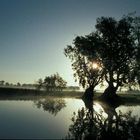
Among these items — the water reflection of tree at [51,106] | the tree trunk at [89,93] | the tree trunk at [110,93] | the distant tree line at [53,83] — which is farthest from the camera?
the distant tree line at [53,83]

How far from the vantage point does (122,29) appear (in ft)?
279

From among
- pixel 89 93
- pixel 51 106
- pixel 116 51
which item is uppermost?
pixel 116 51

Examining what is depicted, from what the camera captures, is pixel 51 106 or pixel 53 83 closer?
pixel 51 106

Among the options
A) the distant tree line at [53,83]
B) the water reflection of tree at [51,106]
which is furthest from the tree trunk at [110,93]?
the distant tree line at [53,83]

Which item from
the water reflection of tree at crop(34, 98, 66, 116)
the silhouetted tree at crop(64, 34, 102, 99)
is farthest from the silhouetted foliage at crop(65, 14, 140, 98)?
the water reflection of tree at crop(34, 98, 66, 116)

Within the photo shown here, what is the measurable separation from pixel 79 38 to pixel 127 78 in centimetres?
1781

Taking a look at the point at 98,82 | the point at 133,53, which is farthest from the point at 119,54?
the point at 98,82

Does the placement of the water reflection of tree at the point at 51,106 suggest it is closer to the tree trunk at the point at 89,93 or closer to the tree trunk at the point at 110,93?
the tree trunk at the point at 110,93

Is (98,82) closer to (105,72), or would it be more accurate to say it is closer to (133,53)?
(105,72)

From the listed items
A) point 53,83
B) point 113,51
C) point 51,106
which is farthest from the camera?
point 53,83

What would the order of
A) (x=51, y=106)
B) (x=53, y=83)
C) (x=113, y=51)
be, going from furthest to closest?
(x=53, y=83)
(x=113, y=51)
(x=51, y=106)

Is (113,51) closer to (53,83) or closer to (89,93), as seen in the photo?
(89,93)

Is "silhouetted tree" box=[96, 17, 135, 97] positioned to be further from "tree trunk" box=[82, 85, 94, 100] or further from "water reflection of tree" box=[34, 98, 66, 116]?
"water reflection of tree" box=[34, 98, 66, 116]

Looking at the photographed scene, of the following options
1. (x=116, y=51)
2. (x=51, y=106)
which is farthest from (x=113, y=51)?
(x=51, y=106)
